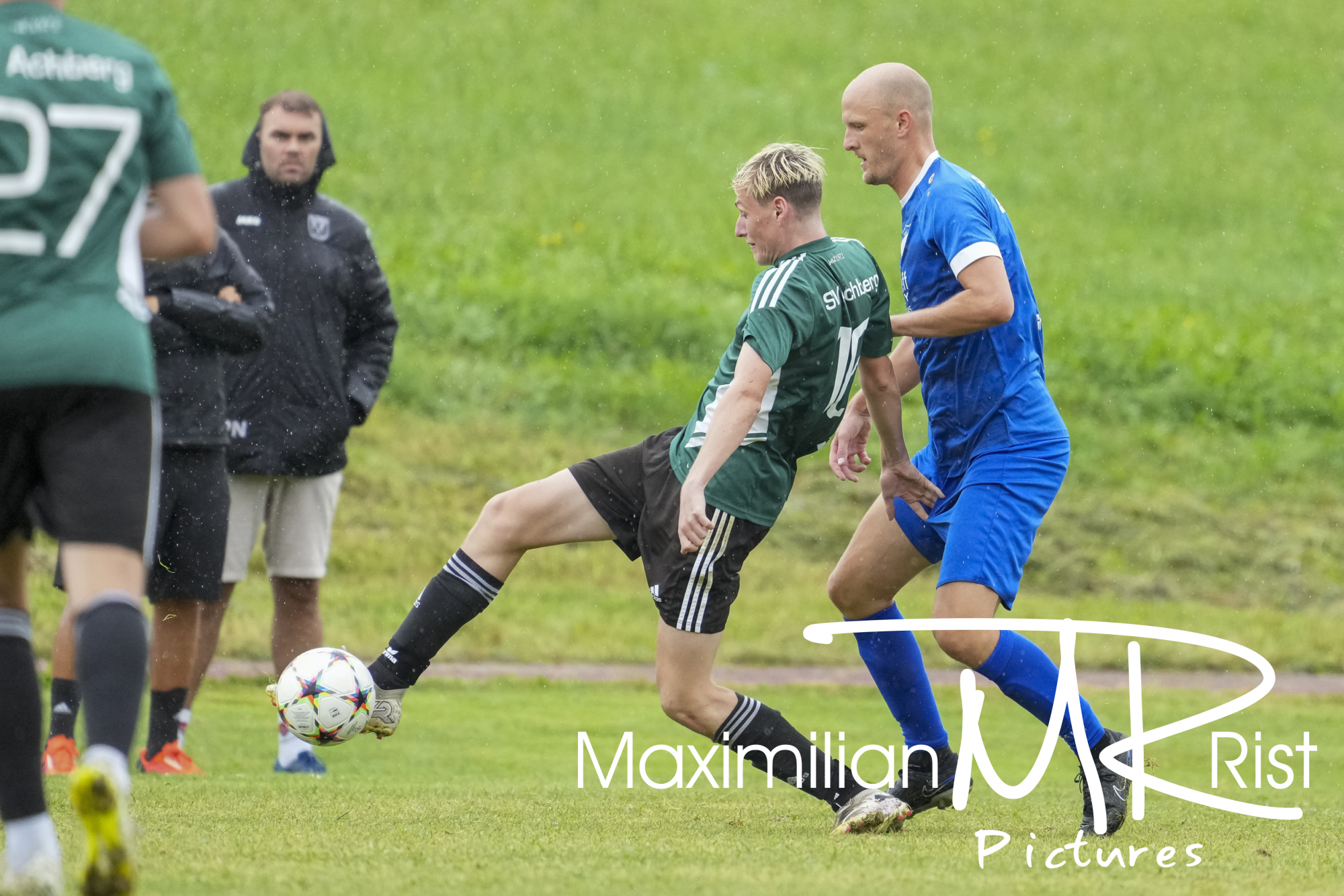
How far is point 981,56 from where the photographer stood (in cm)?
2909

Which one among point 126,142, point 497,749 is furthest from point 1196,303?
point 126,142

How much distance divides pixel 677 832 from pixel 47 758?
9.10 feet

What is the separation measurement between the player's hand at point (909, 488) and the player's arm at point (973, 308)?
50 centimetres

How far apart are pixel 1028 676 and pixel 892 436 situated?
877 millimetres

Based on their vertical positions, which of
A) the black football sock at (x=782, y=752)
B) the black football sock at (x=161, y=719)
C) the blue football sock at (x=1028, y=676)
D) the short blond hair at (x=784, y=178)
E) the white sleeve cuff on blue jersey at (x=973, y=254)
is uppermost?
the short blond hair at (x=784, y=178)

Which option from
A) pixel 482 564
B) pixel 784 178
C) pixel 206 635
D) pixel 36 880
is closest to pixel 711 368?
pixel 206 635

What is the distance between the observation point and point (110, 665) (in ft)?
10.7

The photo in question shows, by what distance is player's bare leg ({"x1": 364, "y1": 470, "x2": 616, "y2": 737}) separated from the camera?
5.18m

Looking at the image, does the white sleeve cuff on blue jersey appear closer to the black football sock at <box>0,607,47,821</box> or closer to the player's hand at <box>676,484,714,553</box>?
the player's hand at <box>676,484,714,553</box>

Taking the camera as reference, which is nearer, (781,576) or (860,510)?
(781,576)

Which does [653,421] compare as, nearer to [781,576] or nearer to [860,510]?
[860,510]

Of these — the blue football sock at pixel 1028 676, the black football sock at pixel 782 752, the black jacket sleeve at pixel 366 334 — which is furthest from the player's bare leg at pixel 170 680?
the blue football sock at pixel 1028 676

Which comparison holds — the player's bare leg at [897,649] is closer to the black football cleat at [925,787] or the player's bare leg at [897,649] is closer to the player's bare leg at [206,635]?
the black football cleat at [925,787]

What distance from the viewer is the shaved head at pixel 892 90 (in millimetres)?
5281
